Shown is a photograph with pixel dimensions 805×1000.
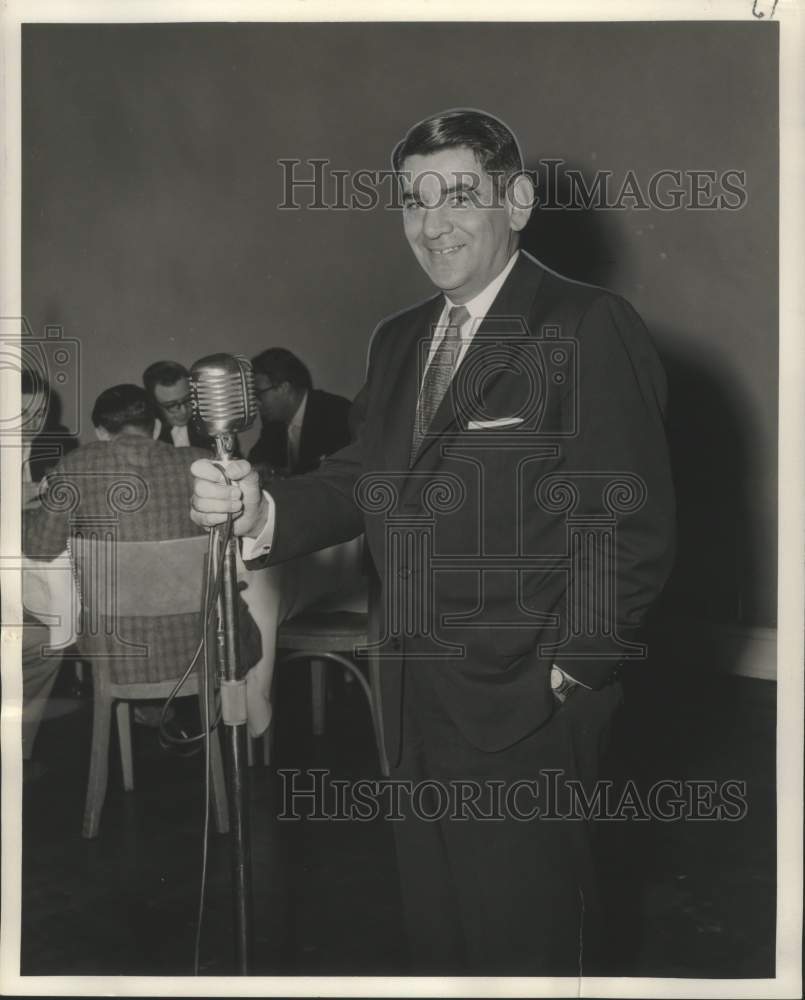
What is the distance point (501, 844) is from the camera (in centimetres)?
176

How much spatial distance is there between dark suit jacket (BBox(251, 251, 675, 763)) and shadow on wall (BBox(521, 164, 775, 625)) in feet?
2.19

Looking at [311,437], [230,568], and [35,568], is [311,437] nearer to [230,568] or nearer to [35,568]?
[35,568]

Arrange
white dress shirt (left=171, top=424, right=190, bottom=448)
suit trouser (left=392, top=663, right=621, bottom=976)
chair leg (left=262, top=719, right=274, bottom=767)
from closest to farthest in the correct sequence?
1. suit trouser (left=392, top=663, right=621, bottom=976)
2. chair leg (left=262, top=719, right=274, bottom=767)
3. white dress shirt (left=171, top=424, right=190, bottom=448)

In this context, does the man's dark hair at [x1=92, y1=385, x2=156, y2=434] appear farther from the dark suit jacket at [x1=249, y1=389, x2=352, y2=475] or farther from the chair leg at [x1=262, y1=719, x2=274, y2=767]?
the chair leg at [x1=262, y1=719, x2=274, y2=767]

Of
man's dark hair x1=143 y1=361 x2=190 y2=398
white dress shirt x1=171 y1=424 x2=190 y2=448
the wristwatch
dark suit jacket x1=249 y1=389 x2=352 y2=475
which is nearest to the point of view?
the wristwatch

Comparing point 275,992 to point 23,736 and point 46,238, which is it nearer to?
point 23,736

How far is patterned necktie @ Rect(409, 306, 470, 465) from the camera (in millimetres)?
1702

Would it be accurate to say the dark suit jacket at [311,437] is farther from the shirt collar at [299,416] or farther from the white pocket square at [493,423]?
the white pocket square at [493,423]

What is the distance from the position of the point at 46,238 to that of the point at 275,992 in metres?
1.41

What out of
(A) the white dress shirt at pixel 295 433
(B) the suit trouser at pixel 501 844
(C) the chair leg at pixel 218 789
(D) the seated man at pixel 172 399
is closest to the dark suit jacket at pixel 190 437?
(D) the seated man at pixel 172 399

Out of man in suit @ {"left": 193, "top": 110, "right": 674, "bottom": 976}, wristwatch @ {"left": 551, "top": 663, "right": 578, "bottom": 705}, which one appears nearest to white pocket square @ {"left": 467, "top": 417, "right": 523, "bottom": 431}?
man in suit @ {"left": 193, "top": 110, "right": 674, "bottom": 976}

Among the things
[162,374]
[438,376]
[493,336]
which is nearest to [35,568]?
[162,374]

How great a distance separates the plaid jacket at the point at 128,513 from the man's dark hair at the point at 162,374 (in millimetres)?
167

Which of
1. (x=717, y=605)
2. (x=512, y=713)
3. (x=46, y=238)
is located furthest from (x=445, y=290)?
(x=717, y=605)
